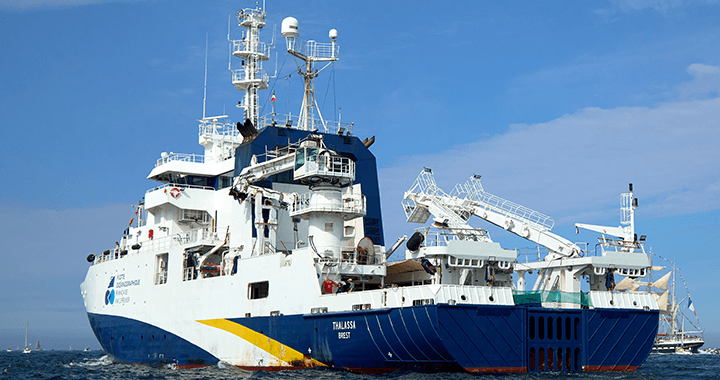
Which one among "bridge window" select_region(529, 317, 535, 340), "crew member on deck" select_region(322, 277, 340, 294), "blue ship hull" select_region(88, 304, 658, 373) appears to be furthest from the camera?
"crew member on deck" select_region(322, 277, 340, 294)

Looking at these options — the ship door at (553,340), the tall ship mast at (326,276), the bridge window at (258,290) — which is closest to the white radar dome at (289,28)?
the tall ship mast at (326,276)

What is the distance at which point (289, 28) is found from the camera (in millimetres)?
35594

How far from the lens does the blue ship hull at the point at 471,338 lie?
73.9 feet

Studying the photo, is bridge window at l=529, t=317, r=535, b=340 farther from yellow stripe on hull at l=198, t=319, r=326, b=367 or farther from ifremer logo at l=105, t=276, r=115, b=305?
ifremer logo at l=105, t=276, r=115, b=305

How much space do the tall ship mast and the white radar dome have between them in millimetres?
109

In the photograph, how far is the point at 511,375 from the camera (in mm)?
23172

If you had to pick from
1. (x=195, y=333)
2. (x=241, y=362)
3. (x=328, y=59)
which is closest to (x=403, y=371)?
(x=241, y=362)

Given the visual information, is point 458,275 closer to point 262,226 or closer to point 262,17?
point 262,226

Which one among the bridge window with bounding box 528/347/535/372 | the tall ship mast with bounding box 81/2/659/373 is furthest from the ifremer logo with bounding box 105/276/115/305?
the bridge window with bounding box 528/347/535/372

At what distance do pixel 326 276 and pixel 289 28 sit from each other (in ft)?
48.1

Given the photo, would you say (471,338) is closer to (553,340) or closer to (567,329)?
(553,340)

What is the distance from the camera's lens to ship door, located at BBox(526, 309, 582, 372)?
24000mm

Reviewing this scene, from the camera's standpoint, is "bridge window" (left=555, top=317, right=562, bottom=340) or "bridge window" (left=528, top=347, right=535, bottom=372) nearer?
"bridge window" (left=528, top=347, right=535, bottom=372)

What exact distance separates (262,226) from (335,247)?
365cm
